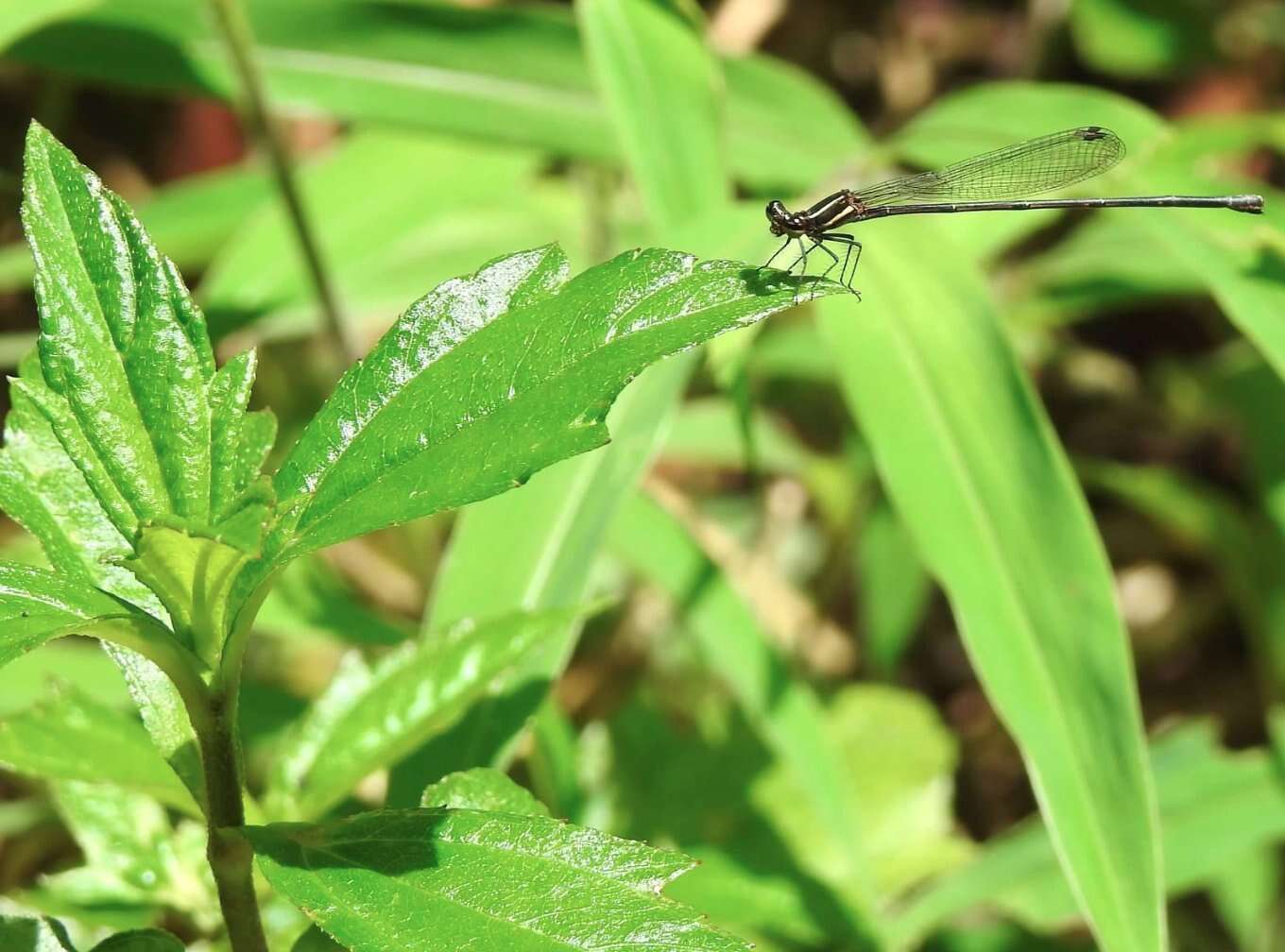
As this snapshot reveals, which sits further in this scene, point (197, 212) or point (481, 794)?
point (197, 212)

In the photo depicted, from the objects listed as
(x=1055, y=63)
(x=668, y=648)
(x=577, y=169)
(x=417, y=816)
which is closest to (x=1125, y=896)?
(x=417, y=816)

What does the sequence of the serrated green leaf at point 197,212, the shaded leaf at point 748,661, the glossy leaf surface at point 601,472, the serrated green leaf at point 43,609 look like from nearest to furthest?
the serrated green leaf at point 43,609 → the glossy leaf surface at point 601,472 → the shaded leaf at point 748,661 → the serrated green leaf at point 197,212

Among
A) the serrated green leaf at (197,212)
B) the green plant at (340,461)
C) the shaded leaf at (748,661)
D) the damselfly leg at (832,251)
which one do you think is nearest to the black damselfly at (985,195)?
the damselfly leg at (832,251)

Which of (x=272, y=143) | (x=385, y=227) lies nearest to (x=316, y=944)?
(x=272, y=143)

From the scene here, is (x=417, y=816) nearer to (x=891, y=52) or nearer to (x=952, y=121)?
(x=952, y=121)

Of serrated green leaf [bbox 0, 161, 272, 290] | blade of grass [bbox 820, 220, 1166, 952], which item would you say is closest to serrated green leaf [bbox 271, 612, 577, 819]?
blade of grass [bbox 820, 220, 1166, 952]

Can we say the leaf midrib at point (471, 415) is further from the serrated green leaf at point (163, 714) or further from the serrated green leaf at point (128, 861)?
the serrated green leaf at point (128, 861)

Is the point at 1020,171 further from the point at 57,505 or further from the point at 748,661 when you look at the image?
the point at 57,505
